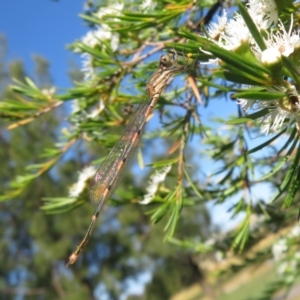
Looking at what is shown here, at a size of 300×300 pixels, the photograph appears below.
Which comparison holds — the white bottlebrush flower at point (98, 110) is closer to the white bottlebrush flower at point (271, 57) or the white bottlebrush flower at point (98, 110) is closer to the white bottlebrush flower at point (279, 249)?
the white bottlebrush flower at point (271, 57)

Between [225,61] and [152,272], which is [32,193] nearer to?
[152,272]

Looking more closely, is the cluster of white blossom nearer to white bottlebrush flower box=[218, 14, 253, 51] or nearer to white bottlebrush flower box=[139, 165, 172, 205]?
white bottlebrush flower box=[218, 14, 253, 51]

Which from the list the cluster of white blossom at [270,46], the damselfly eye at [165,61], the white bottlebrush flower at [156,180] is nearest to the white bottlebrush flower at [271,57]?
the cluster of white blossom at [270,46]

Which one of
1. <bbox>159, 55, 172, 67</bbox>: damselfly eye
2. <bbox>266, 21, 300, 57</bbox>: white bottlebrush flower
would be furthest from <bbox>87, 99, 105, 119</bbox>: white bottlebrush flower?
<bbox>266, 21, 300, 57</bbox>: white bottlebrush flower

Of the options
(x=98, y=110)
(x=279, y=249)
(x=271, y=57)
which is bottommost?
(x=279, y=249)

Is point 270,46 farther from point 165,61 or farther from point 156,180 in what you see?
point 156,180

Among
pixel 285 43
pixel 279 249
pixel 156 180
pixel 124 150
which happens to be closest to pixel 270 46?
pixel 285 43
